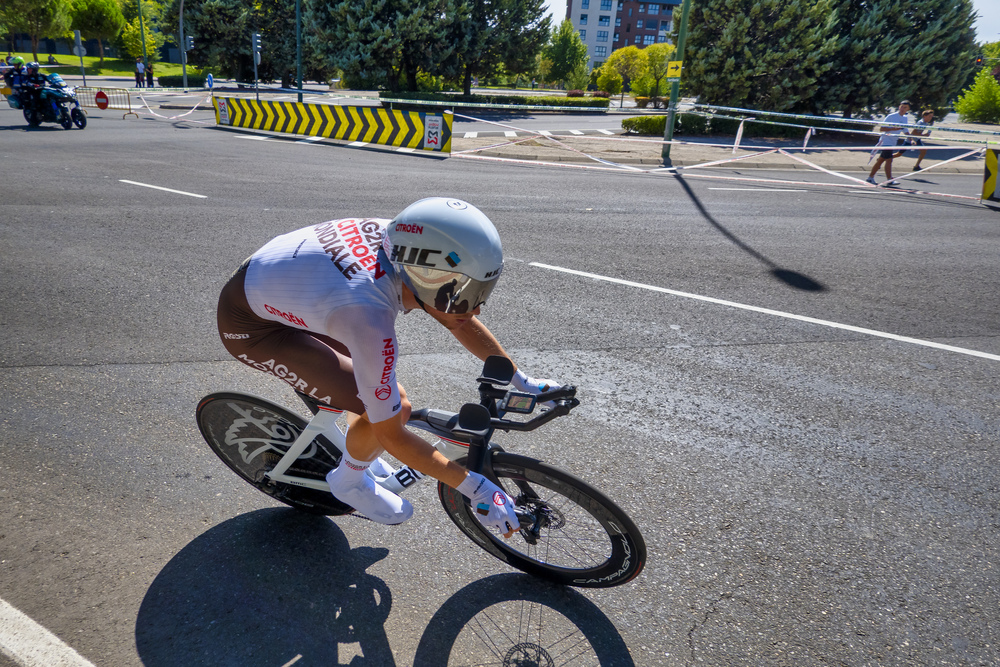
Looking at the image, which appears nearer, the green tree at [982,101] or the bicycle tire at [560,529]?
the bicycle tire at [560,529]

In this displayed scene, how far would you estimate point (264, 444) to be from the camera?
3.29 metres

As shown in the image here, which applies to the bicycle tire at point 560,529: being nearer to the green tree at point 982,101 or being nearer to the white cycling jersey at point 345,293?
the white cycling jersey at point 345,293

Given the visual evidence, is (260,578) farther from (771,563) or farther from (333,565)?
(771,563)

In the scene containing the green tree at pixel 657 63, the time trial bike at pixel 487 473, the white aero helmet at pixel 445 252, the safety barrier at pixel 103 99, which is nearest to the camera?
the white aero helmet at pixel 445 252

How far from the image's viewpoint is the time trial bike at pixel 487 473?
2707 millimetres

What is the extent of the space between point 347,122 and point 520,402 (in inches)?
750

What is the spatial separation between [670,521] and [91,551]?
2.79m

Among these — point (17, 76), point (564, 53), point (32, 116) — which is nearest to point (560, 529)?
point (17, 76)

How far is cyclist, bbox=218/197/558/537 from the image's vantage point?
2383 mm

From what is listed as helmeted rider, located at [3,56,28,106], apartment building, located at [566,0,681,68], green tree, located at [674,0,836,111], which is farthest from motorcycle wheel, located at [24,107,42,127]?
apartment building, located at [566,0,681,68]

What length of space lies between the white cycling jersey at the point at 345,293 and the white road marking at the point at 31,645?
1.46 m

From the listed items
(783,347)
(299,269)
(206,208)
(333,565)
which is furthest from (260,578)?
(206,208)

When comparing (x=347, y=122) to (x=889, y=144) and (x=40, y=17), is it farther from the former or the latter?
(x=40, y=17)

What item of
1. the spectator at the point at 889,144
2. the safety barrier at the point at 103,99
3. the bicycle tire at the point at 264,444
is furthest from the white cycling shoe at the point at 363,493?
the safety barrier at the point at 103,99
